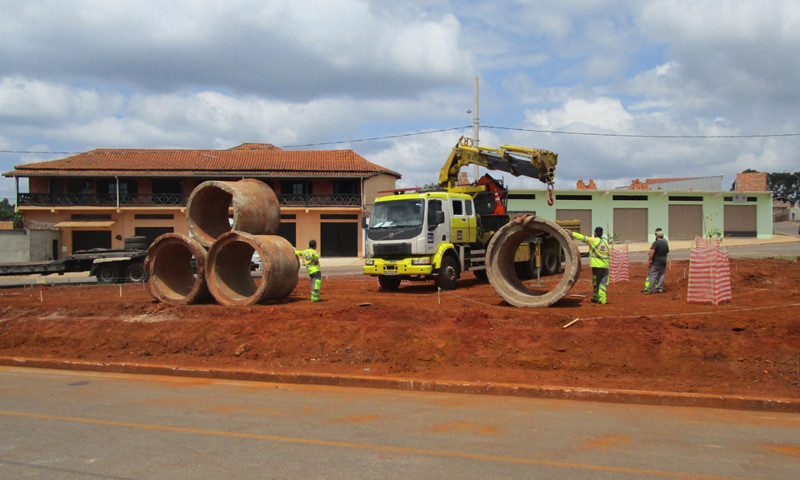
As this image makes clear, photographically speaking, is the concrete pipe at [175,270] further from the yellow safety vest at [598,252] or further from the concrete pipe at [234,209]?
the yellow safety vest at [598,252]

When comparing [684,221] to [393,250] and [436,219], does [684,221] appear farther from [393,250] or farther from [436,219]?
[393,250]

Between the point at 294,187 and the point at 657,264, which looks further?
the point at 294,187

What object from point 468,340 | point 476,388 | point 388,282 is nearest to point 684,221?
point 388,282

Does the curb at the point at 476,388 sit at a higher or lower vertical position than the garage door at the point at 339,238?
lower

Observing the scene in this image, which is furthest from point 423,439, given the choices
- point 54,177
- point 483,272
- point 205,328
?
point 54,177

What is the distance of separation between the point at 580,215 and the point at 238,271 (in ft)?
121

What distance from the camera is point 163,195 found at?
43094 mm

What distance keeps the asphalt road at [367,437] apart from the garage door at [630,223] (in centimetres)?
4233

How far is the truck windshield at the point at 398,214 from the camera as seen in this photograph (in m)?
15.7

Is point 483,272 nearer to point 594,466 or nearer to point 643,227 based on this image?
point 594,466

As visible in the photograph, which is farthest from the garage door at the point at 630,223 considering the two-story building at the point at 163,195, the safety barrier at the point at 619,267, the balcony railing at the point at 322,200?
the safety barrier at the point at 619,267

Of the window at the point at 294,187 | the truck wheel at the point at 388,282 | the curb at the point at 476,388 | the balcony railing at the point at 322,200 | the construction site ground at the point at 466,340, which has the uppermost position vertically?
the window at the point at 294,187

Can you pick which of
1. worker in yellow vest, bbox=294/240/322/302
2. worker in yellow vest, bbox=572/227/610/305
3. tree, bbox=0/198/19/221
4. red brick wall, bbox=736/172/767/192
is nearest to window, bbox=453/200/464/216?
worker in yellow vest, bbox=294/240/322/302

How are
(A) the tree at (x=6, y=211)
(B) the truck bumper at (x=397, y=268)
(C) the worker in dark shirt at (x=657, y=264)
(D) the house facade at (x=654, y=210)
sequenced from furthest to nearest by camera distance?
1. (A) the tree at (x=6, y=211)
2. (D) the house facade at (x=654, y=210)
3. (B) the truck bumper at (x=397, y=268)
4. (C) the worker in dark shirt at (x=657, y=264)
